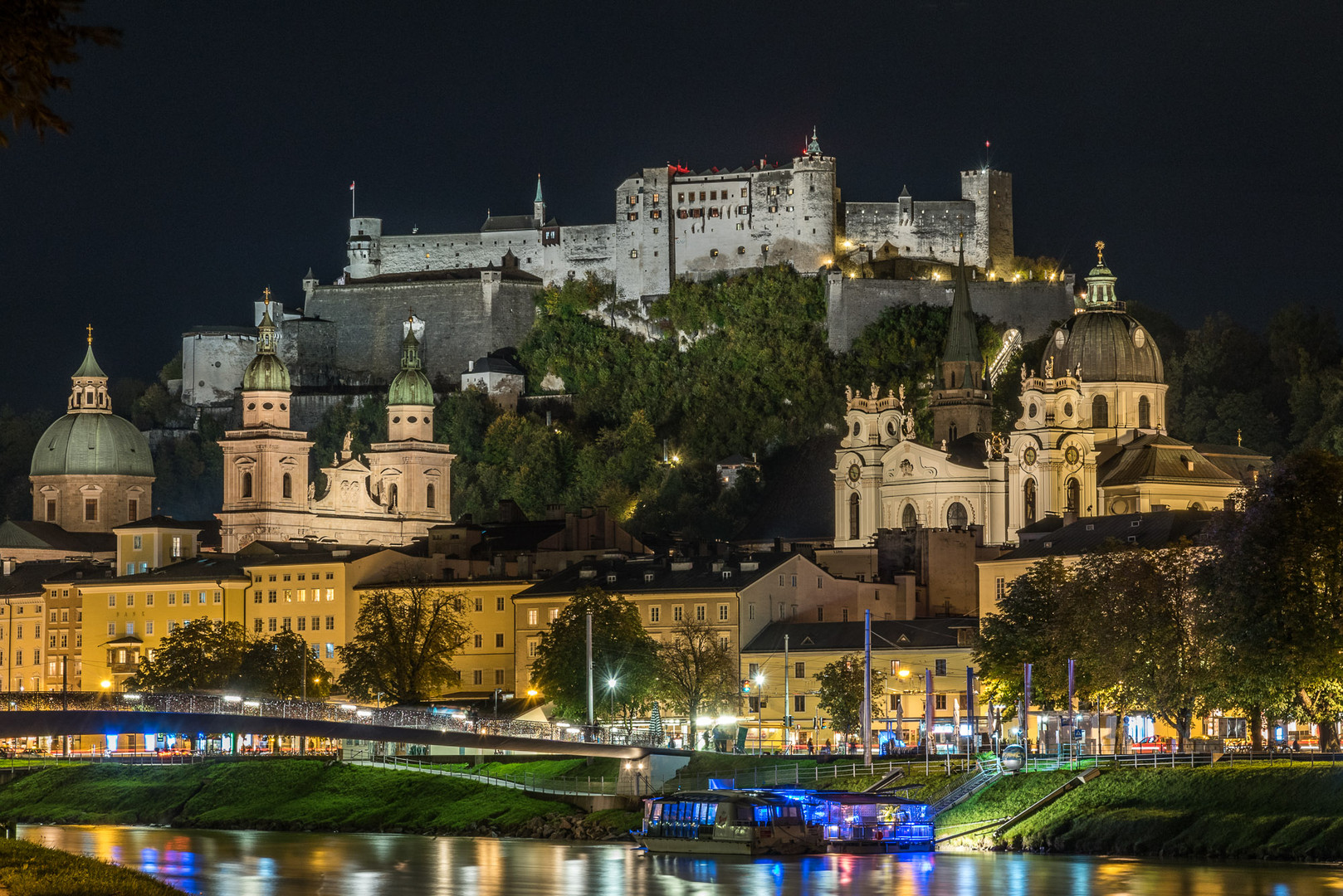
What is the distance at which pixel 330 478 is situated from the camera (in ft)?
416

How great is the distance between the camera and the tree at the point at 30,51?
65.3 ft

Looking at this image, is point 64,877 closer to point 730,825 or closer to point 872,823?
point 730,825

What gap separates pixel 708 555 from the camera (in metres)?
99.6

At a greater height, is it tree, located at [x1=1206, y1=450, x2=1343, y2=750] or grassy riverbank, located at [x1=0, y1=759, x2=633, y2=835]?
tree, located at [x1=1206, y1=450, x2=1343, y2=750]

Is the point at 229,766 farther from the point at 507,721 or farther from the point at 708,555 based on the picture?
the point at 708,555

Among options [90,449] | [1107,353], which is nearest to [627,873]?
[1107,353]

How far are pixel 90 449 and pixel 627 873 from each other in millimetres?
91653

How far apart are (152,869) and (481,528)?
60.0m

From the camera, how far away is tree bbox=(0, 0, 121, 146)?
65.3 ft

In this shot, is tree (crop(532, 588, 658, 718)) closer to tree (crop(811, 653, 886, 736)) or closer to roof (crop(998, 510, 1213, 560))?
tree (crop(811, 653, 886, 736))

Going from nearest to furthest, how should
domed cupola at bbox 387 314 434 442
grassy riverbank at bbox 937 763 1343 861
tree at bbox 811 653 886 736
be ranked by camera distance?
grassy riverbank at bbox 937 763 1343 861, tree at bbox 811 653 886 736, domed cupola at bbox 387 314 434 442

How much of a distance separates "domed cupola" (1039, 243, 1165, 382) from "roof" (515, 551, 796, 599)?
23.1 m

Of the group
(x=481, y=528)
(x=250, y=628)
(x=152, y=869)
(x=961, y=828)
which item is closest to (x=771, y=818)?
(x=961, y=828)

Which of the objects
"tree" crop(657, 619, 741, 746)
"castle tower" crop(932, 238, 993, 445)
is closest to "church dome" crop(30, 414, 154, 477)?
"castle tower" crop(932, 238, 993, 445)
